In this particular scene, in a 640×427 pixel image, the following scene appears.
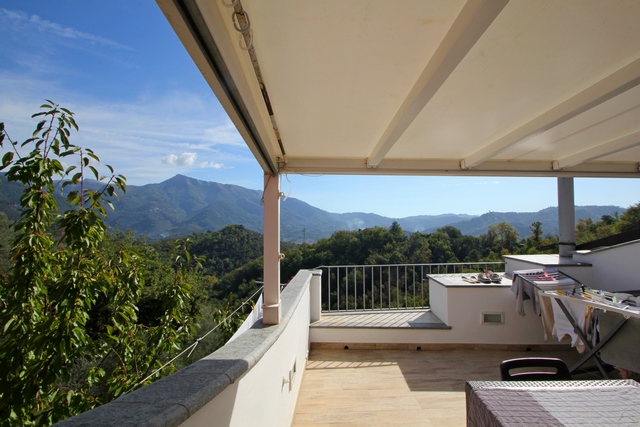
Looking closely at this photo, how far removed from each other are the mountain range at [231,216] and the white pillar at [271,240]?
0.41ft

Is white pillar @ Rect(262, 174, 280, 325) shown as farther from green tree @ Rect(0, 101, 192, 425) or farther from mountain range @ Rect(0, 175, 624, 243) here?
green tree @ Rect(0, 101, 192, 425)

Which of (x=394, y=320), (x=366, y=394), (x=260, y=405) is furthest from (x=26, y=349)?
(x=394, y=320)

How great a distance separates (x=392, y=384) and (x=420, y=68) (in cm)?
321

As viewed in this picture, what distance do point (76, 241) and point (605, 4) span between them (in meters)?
3.01

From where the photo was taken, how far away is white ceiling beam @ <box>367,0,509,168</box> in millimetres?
1058

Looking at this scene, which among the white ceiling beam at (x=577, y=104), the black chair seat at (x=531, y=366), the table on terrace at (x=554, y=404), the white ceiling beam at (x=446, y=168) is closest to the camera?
the table on terrace at (x=554, y=404)

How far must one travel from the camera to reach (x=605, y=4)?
1.14m

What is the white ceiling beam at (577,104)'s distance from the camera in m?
1.61

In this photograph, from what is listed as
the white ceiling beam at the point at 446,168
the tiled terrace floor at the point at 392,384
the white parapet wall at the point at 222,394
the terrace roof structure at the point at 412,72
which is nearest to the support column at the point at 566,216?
the white ceiling beam at the point at 446,168

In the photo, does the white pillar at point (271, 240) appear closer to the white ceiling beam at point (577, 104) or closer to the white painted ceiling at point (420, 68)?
the white painted ceiling at point (420, 68)

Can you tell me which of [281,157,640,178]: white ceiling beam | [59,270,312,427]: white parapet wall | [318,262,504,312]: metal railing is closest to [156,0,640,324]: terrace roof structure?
[281,157,640,178]: white ceiling beam

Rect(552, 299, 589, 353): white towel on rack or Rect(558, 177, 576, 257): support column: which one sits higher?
Rect(558, 177, 576, 257): support column

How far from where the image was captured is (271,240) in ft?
9.48

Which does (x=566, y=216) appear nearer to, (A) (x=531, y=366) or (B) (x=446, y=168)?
(B) (x=446, y=168)
